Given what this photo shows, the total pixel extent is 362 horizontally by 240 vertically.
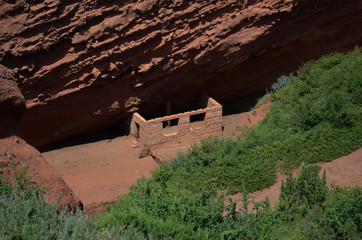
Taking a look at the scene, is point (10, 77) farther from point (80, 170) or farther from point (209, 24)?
point (209, 24)

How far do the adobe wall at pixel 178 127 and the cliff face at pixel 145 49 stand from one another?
34.1 inches

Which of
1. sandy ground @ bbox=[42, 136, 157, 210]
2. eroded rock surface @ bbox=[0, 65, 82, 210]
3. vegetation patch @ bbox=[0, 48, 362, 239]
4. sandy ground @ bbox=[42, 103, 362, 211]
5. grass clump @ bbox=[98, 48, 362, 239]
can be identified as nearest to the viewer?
A: vegetation patch @ bbox=[0, 48, 362, 239]

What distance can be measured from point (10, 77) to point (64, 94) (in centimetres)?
632

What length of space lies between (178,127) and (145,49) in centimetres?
262

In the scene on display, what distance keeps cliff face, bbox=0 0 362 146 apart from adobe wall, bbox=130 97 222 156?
2.84ft

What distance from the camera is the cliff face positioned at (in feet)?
49.1

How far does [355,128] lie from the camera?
46.9ft

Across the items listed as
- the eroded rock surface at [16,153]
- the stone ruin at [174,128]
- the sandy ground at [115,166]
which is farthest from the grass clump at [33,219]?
the stone ruin at [174,128]

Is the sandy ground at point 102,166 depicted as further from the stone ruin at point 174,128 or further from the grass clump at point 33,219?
the grass clump at point 33,219

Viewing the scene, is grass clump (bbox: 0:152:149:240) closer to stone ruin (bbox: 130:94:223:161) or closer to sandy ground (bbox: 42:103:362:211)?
sandy ground (bbox: 42:103:362:211)

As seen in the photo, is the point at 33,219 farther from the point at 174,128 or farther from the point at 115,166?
the point at 174,128

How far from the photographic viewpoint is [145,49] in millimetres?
16391

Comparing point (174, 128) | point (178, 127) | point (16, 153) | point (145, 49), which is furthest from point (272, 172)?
point (16, 153)

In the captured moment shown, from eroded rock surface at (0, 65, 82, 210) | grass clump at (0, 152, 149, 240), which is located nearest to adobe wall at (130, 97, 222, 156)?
eroded rock surface at (0, 65, 82, 210)
